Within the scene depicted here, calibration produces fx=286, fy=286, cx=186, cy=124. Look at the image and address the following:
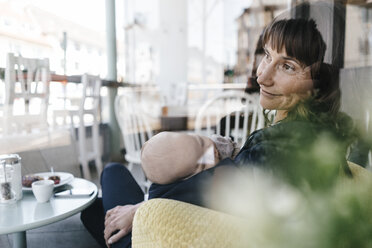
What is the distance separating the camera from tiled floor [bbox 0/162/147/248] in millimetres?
1033

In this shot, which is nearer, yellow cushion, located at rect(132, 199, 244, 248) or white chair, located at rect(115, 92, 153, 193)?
yellow cushion, located at rect(132, 199, 244, 248)

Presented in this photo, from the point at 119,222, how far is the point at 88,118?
2258 millimetres

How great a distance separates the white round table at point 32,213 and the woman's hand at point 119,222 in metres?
0.26

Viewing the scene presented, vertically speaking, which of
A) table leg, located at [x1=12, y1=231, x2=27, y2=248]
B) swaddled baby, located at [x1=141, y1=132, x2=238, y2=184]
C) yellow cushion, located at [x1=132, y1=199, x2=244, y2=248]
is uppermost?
swaddled baby, located at [x1=141, y1=132, x2=238, y2=184]

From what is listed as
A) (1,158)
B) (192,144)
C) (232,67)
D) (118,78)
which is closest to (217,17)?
(118,78)

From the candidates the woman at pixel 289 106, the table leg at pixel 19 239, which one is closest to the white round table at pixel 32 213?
the table leg at pixel 19 239

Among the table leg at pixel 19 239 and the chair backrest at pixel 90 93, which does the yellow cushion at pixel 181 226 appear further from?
the chair backrest at pixel 90 93

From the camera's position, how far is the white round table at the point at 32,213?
833mm

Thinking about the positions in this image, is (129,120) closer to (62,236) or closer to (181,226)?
(62,236)

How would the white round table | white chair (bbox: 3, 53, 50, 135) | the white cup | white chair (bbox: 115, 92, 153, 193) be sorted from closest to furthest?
the white round table
the white cup
white chair (bbox: 3, 53, 50, 135)
white chair (bbox: 115, 92, 153, 193)

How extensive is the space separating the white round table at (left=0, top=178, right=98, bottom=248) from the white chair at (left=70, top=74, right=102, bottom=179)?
1.45m

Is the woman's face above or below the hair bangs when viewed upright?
below

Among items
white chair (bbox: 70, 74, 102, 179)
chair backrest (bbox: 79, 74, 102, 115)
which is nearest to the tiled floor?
white chair (bbox: 70, 74, 102, 179)

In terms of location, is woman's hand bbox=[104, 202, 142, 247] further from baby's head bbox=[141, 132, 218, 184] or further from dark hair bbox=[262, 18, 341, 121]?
dark hair bbox=[262, 18, 341, 121]
